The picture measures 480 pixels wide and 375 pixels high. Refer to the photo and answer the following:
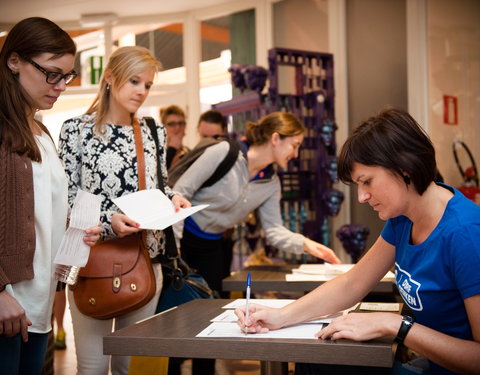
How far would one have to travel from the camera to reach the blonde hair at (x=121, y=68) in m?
2.38

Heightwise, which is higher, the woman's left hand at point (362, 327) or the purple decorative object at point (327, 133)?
the purple decorative object at point (327, 133)

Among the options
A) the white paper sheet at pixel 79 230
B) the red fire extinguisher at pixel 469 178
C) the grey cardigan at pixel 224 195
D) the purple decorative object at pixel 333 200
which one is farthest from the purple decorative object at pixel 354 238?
the white paper sheet at pixel 79 230

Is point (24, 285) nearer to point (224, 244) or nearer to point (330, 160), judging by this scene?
point (224, 244)

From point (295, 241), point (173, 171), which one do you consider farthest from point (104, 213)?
point (295, 241)

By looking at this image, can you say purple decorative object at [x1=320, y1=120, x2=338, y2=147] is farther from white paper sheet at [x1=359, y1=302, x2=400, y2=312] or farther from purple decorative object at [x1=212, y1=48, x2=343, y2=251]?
white paper sheet at [x1=359, y1=302, x2=400, y2=312]

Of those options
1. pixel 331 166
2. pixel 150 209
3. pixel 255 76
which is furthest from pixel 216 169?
pixel 331 166

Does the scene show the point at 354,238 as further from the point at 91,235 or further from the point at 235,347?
the point at 235,347

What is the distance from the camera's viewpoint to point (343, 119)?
227 inches

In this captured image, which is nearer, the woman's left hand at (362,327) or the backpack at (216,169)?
the woman's left hand at (362,327)

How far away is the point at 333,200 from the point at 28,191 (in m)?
3.63

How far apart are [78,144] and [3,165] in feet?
2.19

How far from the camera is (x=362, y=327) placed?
1492mm

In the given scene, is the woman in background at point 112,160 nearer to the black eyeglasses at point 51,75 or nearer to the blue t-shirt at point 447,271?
the black eyeglasses at point 51,75

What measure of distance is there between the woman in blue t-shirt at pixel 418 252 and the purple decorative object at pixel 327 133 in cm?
330
